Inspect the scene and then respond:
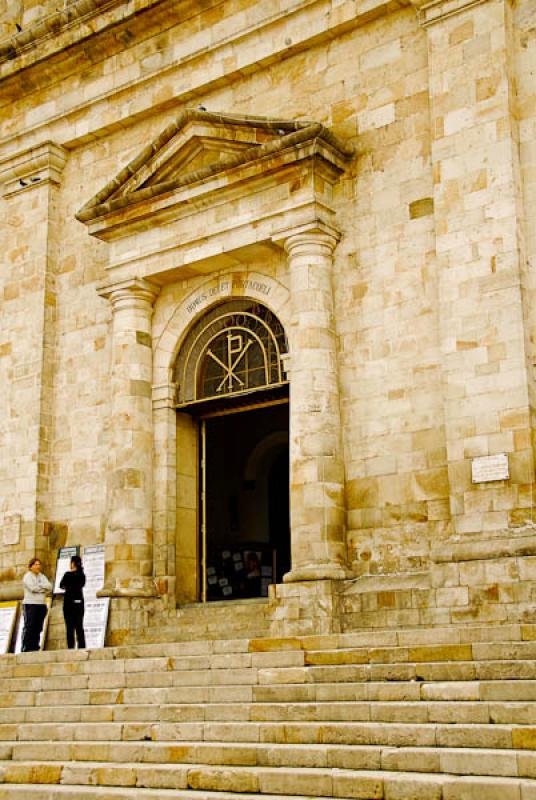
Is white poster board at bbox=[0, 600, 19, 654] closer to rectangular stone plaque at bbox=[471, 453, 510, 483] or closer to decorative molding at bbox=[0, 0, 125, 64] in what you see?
rectangular stone plaque at bbox=[471, 453, 510, 483]

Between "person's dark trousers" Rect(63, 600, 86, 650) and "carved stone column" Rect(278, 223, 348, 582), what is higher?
"carved stone column" Rect(278, 223, 348, 582)

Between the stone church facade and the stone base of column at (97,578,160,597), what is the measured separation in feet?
0.25

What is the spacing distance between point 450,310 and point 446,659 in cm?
511

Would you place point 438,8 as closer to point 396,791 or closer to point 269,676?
point 269,676

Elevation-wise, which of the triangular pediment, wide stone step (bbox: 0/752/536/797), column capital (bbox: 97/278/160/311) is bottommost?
wide stone step (bbox: 0/752/536/797)

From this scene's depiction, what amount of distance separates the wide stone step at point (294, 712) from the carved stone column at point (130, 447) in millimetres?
4207

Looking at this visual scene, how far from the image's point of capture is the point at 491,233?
41.7 feet

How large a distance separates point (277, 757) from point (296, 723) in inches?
21.7

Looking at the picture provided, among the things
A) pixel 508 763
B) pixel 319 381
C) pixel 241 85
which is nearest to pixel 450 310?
pixel 319 381

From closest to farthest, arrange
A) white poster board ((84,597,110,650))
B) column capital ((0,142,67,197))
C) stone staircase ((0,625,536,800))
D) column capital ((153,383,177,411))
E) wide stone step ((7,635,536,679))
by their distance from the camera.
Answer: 1. stone staircase ((0,625,536,800))
2. wide stone step ((7,635,536,679))
3. white poster board ((84,597,110,650))
4. column capital ((153,383,177,411))
5. column capital ((0,142,67,197))

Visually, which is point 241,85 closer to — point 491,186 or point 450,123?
point 450,123

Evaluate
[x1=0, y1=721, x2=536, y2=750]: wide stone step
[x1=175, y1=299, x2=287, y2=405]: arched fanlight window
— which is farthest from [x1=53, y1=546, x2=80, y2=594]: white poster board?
[x1=0, y1=721, x2=536, y2=750]: wide stone step

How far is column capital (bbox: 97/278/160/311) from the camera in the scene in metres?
→ 16.1

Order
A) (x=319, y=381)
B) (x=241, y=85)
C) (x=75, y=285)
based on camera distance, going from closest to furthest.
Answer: (x=319, y=381), (x=241, y=85), (x=75, y=285)
